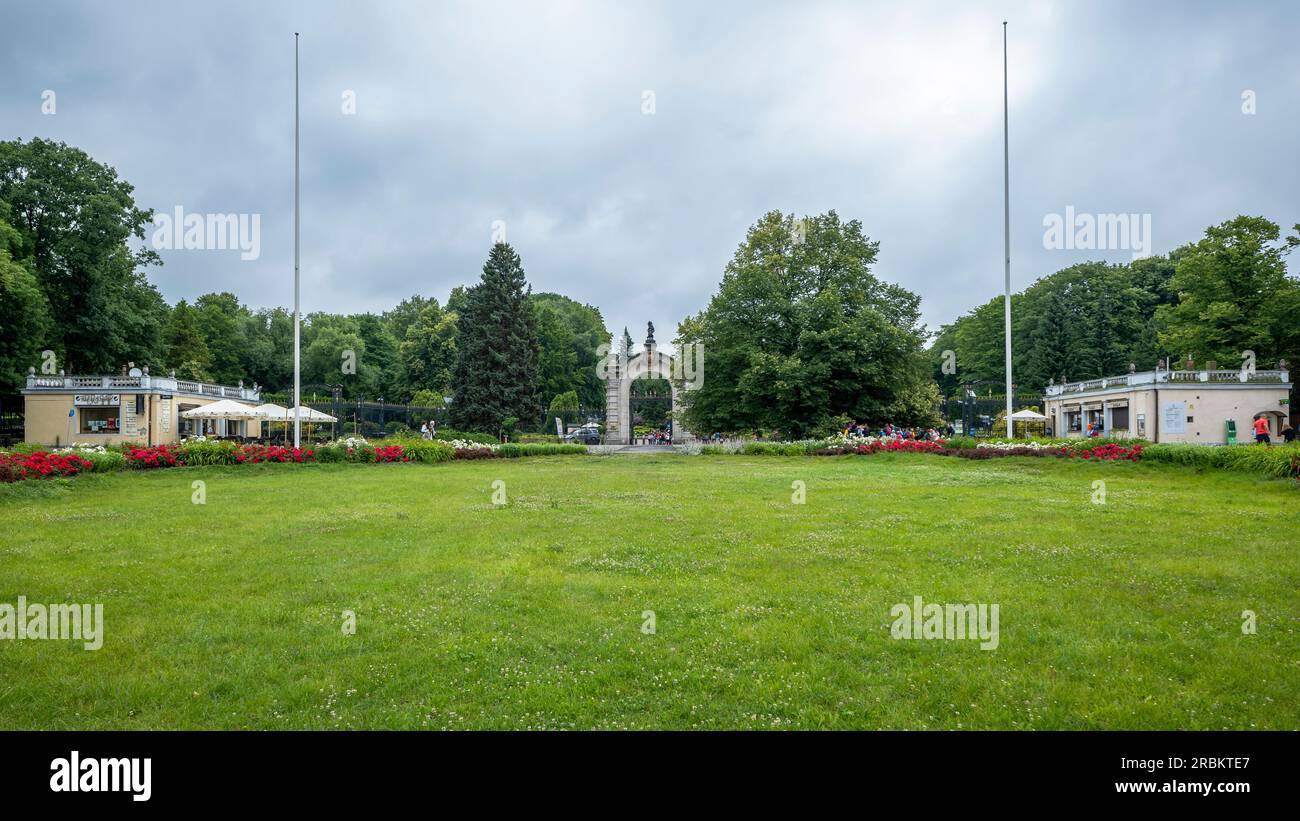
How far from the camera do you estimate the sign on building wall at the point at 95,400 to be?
41562 millimetres

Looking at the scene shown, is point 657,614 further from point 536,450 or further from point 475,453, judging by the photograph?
point 536,450

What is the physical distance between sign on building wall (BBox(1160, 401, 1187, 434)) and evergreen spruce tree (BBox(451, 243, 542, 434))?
40.3 m

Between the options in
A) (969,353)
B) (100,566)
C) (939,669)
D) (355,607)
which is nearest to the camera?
(939,669)

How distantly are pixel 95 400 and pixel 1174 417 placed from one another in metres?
64.3

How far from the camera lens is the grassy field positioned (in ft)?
15.0

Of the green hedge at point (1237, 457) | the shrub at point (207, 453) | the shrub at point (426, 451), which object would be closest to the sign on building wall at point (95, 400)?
the shrub at point (207, 453)

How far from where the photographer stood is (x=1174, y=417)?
38.1m

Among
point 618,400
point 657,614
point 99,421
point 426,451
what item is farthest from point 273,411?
point 657,614

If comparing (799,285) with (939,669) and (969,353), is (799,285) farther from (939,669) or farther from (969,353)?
(969,353)
